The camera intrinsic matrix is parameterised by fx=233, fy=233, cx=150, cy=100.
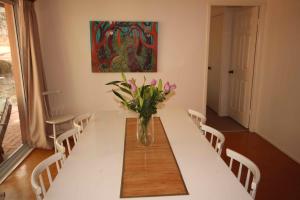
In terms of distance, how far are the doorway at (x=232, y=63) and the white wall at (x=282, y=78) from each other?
0.26m

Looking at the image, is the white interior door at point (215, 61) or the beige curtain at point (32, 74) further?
the white interior door at point (215, 61)

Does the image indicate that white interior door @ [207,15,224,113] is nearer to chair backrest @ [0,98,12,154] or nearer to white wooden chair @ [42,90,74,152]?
white wooden chair @ [42,90,74,152]

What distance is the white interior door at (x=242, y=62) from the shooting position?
12.9 ft

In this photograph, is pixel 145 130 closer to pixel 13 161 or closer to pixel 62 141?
pixel 62 141

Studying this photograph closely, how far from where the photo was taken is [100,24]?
3.62 metres

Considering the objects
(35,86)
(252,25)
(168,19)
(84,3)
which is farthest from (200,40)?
(35,86)

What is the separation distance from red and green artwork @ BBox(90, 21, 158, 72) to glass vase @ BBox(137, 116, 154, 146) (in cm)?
219

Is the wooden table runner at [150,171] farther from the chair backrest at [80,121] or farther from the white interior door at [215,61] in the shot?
the white interior door at [215,61]

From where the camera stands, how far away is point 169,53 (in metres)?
3.85

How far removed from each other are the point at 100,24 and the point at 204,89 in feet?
6.61

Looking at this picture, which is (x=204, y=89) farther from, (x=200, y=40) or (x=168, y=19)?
(x=168, y=19)

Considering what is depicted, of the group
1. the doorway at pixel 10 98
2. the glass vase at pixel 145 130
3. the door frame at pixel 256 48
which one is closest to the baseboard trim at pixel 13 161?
the doorway at pixel 10 98

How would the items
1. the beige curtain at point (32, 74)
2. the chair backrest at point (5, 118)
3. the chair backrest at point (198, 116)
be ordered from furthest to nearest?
the beige curtain at point (32, 74) < the chair backrest at point (5, 118) < the chair backrest at point (198, 116)

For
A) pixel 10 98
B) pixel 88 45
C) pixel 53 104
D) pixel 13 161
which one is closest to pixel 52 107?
pixel 53 104
